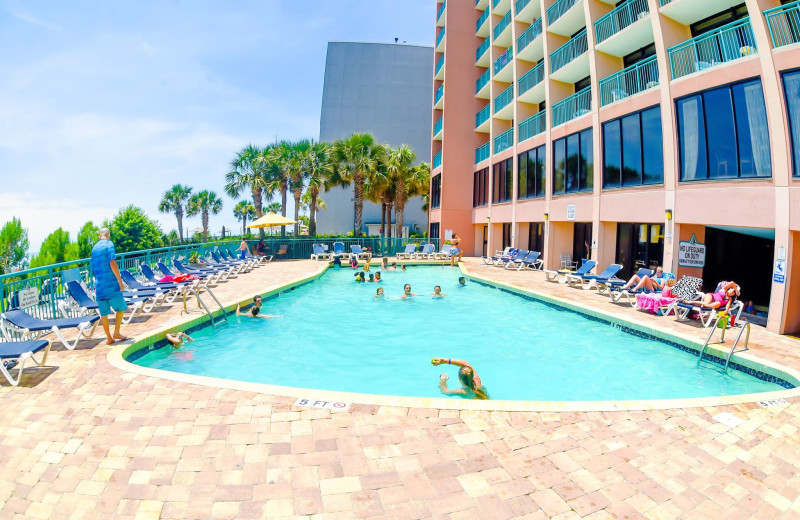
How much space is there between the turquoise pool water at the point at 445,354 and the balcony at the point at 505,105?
14.1 meters

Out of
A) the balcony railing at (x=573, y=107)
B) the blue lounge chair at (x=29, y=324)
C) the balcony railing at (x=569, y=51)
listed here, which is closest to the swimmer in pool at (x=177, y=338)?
the blue lounge chair at (x=29, y=324)

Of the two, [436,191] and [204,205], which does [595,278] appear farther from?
[204,205]

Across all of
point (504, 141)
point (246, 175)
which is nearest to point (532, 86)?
point (504, 141)

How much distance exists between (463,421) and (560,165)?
15987 mm

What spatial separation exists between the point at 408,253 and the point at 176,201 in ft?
154

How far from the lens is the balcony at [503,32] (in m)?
23.7

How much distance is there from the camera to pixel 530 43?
20.1 meters

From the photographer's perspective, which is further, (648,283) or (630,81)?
(630,81)

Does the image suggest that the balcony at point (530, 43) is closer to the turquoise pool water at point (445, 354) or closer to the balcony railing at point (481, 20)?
the balcony railing at point (481, 20)

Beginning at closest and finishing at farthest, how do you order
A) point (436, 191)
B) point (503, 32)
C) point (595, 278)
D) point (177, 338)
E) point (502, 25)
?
point (177, 338) < point (595, 278) < point (503, 32) < point (502, 25) < point (436, 191)

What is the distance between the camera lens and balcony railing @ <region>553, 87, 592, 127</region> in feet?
52.7

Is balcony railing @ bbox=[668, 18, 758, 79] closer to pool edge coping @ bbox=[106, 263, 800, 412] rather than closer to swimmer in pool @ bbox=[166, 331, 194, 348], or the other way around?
pool edge coping @ bbox=[106, 263, 800, 412]

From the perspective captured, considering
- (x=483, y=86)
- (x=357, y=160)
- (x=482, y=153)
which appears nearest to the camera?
(x=482, y=153)

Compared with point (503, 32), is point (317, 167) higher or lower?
lower
